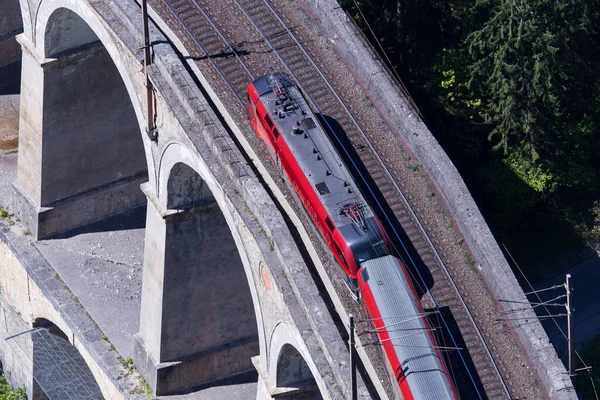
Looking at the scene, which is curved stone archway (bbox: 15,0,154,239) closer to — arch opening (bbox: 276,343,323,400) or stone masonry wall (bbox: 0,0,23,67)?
stone masonry wall (bbox: 0,0,23,67)

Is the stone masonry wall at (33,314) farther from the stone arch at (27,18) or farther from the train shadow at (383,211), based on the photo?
the train shadow at (383,211)

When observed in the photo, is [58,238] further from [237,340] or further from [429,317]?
[429,317]

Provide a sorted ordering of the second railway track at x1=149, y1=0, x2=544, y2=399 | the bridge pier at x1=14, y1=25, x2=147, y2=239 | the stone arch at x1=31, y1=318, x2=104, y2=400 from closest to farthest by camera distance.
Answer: the second railway track at x1=149, y1=0, x2=544, y2=399 → the bridge pier at x1=14, y1=25, x2=147, y2=239 → the stone arch at x1=31, y1=318, x2=104, y2=400

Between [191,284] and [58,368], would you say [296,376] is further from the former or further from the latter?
[58,368]

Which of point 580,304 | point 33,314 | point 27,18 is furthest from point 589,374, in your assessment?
point 27,18

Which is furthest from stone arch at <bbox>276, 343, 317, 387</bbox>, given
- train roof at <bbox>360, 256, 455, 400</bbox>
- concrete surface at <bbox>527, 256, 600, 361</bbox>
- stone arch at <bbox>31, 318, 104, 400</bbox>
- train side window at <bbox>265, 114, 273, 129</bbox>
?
stone arch at <bbox>31, 318, 104, 400</bbox>

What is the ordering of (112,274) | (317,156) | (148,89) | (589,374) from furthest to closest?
(112,274)
(589,374)
(148,89)
(317,156)

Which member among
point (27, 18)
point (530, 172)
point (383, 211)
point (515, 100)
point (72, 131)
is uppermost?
point (27, 18)
